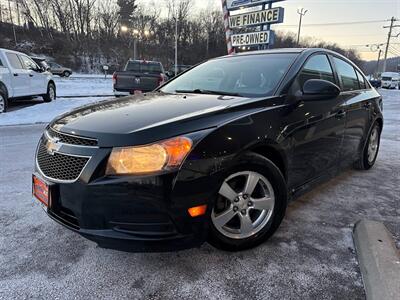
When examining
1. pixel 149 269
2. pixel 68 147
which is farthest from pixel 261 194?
pixel 68 147

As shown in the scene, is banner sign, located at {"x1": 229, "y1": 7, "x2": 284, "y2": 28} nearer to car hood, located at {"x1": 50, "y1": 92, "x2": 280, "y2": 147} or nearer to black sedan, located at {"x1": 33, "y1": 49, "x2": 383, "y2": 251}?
black sedan, located at {"x1": 33, "y1": 49, "x2": 383, "y2": 251}

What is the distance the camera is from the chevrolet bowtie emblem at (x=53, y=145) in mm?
2182

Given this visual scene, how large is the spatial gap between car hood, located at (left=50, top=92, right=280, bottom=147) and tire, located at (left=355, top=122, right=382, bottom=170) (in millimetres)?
2656

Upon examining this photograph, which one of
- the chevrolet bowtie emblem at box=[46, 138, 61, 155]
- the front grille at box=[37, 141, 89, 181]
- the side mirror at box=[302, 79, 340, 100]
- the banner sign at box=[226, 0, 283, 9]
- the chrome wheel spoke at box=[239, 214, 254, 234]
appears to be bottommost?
the chrome wheel spoke at box=[239, 214, 254, 234]

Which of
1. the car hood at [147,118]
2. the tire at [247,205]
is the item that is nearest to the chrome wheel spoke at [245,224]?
the tire at [247,205]

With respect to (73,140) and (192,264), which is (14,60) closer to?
(73,140)

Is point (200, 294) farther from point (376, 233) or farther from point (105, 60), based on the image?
point (105, 60)

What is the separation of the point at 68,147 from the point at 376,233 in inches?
97.4

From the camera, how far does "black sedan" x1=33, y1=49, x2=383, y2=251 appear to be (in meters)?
1.93

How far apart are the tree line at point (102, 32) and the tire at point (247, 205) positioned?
152 feet

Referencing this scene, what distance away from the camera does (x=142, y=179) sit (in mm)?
1901

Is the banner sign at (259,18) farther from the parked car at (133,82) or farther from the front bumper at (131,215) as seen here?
the front bumper at (131,215)

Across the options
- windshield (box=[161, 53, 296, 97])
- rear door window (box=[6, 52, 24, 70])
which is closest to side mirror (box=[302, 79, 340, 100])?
windshield (box=[161, 53, 296, 97])

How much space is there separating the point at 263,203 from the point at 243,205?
187mm
